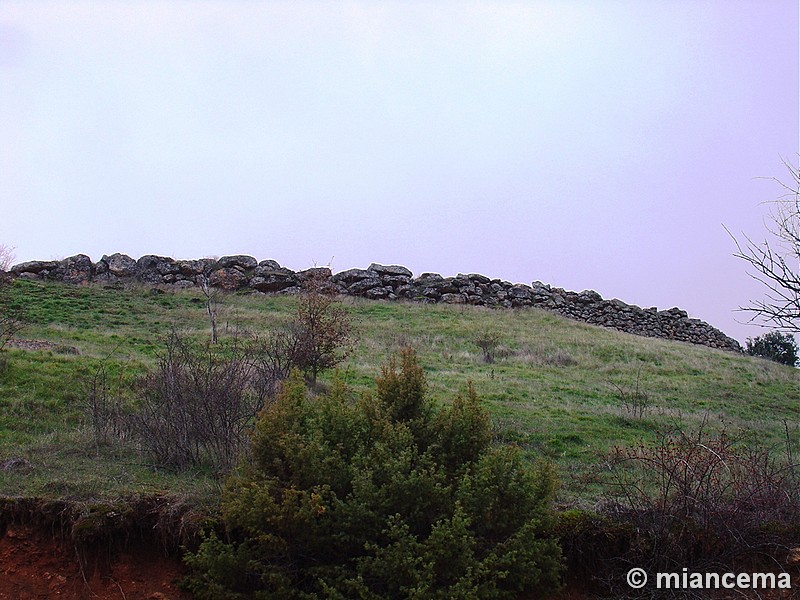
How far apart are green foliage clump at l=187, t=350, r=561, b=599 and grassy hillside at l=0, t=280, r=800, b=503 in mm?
1193

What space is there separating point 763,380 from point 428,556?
64.9ft

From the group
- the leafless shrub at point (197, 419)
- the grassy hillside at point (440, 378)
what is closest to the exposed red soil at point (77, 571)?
the grassy hillside at point (440, 378)

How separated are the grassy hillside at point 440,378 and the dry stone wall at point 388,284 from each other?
7.04 ft

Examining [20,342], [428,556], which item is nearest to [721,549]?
[428,556]

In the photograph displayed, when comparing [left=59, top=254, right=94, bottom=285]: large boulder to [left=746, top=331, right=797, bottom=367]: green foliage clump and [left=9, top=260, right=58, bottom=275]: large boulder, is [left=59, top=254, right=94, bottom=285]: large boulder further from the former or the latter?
[left=746, top=331, right=797, bottom=367]: green foliage clump

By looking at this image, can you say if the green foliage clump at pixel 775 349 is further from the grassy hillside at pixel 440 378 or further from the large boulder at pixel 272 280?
the large boulder at pixel 272 280

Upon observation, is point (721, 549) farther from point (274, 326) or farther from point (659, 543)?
point (274, 326)

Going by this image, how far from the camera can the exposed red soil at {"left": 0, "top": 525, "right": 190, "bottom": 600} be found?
596cm

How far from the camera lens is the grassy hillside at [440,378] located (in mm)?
8227

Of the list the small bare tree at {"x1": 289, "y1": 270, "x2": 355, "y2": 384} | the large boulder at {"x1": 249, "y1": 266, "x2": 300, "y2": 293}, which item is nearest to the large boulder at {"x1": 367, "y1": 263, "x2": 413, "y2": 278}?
the large boulder at {"x1": 249, "y1": 266, "x2": 300, "y2": 293}

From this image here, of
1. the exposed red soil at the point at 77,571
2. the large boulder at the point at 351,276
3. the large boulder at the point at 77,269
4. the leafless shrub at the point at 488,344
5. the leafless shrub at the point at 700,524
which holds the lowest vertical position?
the exposed red soil at the point at 77,571

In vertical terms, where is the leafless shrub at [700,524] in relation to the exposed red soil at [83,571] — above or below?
above

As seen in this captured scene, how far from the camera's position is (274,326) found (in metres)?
23.0

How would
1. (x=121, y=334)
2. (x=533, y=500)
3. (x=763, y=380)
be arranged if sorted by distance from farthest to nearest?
1. (x=763, y=380)
2. (x=121, y=334)
3. (x=533, y=500)
